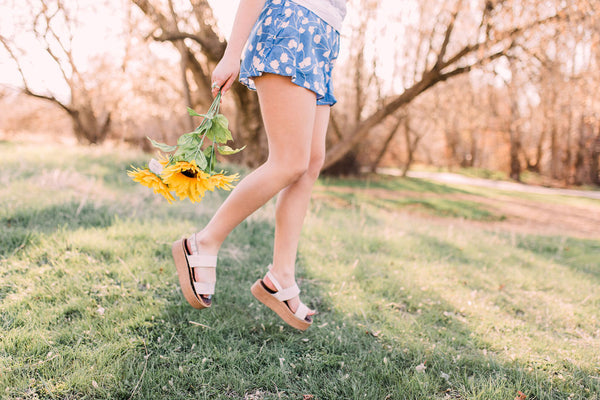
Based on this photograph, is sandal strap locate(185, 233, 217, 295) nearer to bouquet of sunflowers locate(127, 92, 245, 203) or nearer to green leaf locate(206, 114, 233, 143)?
bouquet of sunflowers locate(127, 92, 245, 203)

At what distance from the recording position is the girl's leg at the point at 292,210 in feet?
5.84

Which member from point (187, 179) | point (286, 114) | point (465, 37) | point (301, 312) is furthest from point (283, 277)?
point (465, 37)

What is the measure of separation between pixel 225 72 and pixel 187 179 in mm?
439

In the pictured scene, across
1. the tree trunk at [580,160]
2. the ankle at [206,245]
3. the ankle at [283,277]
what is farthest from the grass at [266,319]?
the tree trunk at [580,160]

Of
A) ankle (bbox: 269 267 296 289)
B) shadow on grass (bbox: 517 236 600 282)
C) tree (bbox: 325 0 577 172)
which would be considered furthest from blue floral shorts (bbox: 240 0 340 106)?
tree (bbox: 325 0 577 172)

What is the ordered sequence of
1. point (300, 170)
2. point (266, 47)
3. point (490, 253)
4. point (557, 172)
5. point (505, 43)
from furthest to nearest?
point (557, 172) → point (505, 43) → point (490, 253) → point (300, 170) → point (266, 47)

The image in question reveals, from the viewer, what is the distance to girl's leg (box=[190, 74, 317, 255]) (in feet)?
4.99

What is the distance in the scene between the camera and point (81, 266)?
7.20 feet

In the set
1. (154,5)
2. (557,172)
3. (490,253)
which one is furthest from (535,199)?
(154,5)

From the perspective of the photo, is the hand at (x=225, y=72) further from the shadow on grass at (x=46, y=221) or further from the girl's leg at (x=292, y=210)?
the shadow on grass at (x=46, y=221)

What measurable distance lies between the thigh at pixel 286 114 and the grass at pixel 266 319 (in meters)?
0.86

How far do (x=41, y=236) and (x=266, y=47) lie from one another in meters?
1.97

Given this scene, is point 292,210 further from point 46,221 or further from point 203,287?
point 46,221

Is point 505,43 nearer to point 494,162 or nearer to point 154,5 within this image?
point 154,5
